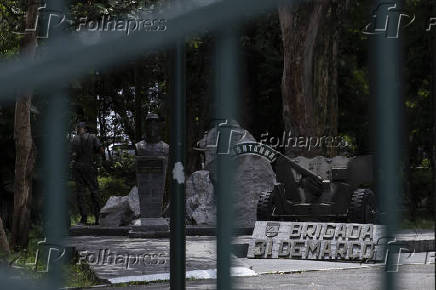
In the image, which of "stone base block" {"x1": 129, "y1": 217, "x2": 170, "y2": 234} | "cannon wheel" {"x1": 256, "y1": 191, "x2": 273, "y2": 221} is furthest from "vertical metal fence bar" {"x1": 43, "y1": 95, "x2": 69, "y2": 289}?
"stone base block" {"x1": 129, "y1": 217, "x2": 170, "y2": 234}

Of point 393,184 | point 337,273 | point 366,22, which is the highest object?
point 366,22

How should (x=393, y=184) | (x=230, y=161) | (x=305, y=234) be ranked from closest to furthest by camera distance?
1. (x=393, y=184)
2. (x=230, y=161)
3. (x=305, y=234)

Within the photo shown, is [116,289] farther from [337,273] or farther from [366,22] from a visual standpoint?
[366,22]

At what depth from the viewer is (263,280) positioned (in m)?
8.09

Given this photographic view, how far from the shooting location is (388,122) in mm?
1257

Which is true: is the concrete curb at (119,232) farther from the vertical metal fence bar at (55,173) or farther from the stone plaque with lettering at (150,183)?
the vertical metal fence bar at (55,173)

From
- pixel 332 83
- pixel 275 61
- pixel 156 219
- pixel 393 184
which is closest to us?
pixel 393 184

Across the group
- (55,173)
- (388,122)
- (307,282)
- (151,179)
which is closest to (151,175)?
(151,179)

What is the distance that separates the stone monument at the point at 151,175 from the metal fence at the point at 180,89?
11.9 meters

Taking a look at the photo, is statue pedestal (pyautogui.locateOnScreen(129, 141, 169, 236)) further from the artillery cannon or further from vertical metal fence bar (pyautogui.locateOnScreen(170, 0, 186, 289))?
vertical metal fence bar (pyautogui.locateOnScreen(170, 0, 186, 289))

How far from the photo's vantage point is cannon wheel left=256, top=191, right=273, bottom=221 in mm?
12500

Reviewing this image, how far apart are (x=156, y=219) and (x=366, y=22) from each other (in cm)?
1244

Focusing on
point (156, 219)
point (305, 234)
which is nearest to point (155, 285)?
point (305, 234)

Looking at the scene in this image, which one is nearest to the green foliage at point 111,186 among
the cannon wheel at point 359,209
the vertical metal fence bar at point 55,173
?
the cannon wheel at point 359,209
